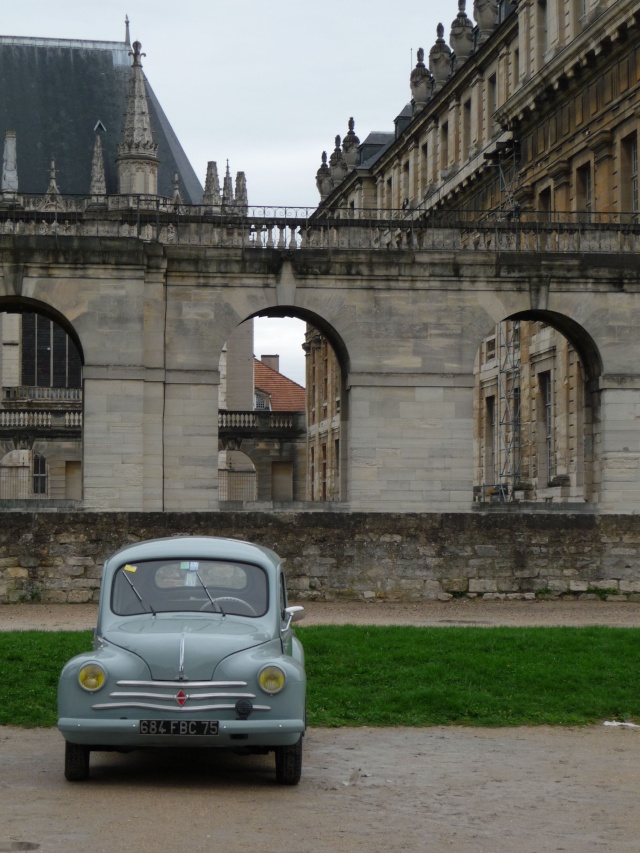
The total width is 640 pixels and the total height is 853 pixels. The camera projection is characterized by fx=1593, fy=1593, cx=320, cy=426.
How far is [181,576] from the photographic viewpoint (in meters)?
10.8

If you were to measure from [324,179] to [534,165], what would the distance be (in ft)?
110

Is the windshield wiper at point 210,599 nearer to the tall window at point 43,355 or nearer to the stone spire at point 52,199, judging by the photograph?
the stone spire at point 52,199

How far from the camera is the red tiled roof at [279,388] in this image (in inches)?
3949

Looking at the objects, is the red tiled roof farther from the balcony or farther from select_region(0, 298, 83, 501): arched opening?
the balcony

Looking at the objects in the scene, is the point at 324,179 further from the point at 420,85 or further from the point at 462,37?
the point at 462,37

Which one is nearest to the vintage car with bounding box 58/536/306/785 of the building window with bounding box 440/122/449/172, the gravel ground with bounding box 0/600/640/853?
the gravel ground with bounding box 0/600/640/853

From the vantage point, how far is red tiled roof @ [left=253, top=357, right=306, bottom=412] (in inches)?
3949

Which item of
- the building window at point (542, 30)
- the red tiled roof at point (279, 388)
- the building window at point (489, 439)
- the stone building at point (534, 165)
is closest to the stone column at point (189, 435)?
the stone building at point (534, 165)

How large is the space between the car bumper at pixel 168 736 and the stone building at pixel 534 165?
871 inches

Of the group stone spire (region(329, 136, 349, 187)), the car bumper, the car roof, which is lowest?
the car bumper

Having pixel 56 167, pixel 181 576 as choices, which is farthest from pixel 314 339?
pixel 181 576

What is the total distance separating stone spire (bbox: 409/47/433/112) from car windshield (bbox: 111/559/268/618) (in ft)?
171

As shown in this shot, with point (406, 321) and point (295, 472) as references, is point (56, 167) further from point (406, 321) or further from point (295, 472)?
point (406, 321)

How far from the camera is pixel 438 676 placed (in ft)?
47.5
